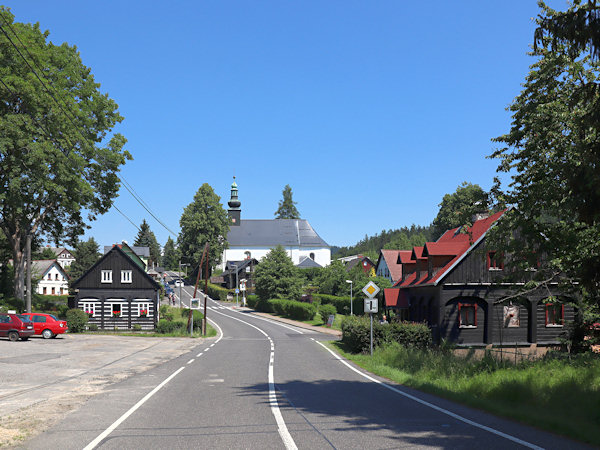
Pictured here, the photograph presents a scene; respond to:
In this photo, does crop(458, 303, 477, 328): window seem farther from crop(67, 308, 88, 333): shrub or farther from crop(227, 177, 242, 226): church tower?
crop(227, 177, 242, 226): church tower

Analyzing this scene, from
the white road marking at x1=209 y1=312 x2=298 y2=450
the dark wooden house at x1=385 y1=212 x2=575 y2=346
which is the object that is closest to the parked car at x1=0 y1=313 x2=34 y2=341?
the white road marking at x1=209 y1=312 x2=298 y2=450

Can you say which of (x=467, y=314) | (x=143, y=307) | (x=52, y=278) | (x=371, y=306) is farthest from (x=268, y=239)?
(x=371, y=306)

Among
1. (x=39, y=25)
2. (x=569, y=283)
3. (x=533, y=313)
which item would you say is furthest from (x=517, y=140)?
(x=39, y=25)

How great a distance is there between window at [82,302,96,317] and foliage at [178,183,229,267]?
4812 cm

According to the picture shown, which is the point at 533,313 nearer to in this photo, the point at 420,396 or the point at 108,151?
the point at 420,396

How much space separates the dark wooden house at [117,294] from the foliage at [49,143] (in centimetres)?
510

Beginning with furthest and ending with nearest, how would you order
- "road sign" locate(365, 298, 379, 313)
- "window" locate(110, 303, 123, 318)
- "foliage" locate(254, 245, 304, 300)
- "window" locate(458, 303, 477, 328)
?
"foliage" locate(254, 245, 304, 300)
"window" locate(110, 303, 123, 318)
"window" locate(458, 303, 477, 328)
"road sign" locate(365, 298, 379, 313)

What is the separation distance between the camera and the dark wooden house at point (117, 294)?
5166 centimetres

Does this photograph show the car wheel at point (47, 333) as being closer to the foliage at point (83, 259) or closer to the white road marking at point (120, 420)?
the white road marking at point (120, 420)

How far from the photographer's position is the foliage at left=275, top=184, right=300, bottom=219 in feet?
527

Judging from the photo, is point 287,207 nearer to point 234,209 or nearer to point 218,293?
point 234,209

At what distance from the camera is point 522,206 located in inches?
568

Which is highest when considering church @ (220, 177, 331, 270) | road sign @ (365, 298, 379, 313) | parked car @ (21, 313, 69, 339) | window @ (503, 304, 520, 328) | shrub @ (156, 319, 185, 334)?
church @ (220, 177, 331, 270)

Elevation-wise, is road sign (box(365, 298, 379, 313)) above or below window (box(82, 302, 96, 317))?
above
